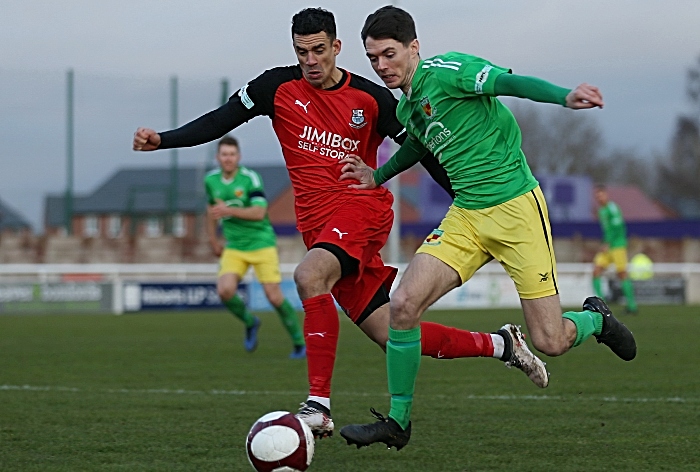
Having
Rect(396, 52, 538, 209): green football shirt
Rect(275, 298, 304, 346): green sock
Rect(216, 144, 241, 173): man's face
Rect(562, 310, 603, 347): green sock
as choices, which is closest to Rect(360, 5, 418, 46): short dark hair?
Rect(396, 52, 538, 209): green football shirt

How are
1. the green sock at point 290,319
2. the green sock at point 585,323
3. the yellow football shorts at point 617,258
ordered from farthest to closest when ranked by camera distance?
the yellow football shorts at point 617,258 → the green sock at point 290,319 → the green sock at point 585,323

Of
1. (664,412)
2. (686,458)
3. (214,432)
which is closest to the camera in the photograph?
(686,458)

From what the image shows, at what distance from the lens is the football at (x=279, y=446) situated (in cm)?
498

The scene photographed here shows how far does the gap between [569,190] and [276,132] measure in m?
49.1

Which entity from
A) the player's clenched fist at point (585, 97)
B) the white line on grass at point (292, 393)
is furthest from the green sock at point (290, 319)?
the player's clenched fist at point (585, 97)

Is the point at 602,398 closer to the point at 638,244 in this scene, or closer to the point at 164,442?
the point at 164,442

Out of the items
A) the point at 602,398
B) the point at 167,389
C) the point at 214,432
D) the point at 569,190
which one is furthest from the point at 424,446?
the point at 569,190

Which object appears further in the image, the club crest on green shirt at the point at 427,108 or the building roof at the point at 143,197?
the building roof at the point at 143,197

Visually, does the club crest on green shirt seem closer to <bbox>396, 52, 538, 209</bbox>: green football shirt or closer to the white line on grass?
<bbox>396, 52, 538, 209</bbox>: green football shirt

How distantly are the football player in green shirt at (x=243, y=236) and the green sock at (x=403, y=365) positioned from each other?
258 inches

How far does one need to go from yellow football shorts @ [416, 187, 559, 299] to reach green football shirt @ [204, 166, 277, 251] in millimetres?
6671

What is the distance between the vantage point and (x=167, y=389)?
9008 mm

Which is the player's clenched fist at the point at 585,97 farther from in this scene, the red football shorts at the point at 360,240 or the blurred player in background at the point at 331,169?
the red football shorts at the point at 360,240

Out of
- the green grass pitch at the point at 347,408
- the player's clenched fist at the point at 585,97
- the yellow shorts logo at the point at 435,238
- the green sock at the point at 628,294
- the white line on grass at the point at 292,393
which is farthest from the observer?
the green sock at the point at 628,294
